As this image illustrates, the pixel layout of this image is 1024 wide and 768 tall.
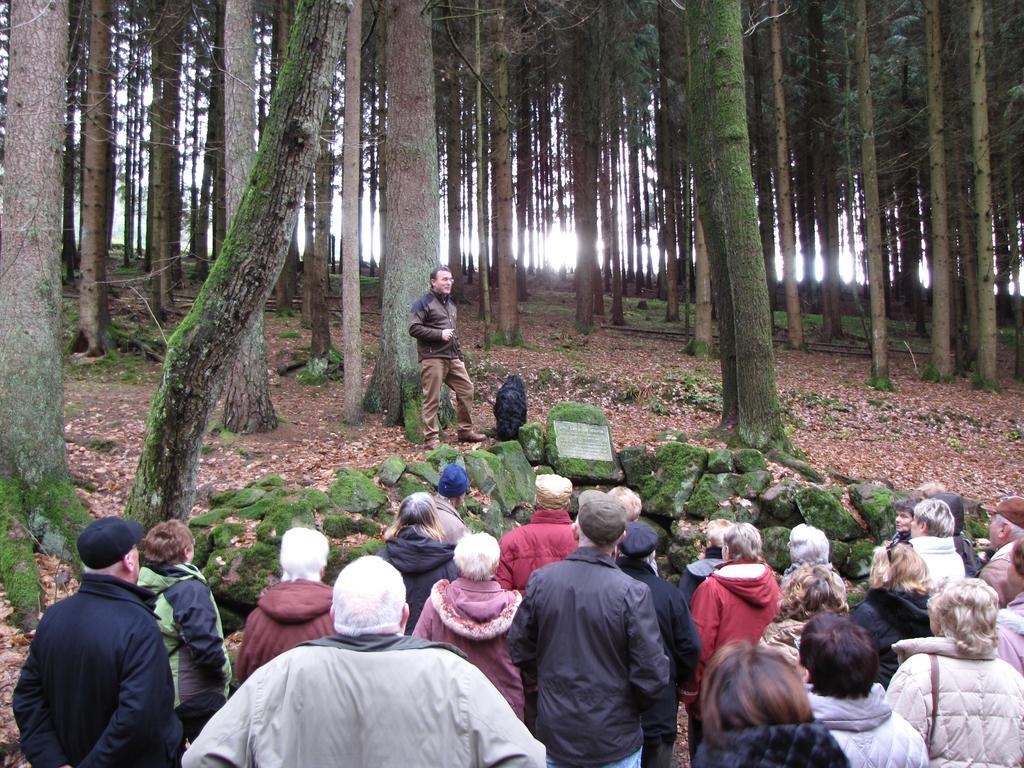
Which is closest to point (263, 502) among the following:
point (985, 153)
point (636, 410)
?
point (636, 410)

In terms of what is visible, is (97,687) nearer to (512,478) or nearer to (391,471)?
(391,471)

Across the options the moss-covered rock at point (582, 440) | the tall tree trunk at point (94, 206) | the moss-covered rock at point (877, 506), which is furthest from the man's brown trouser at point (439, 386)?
the tall tree trunk at point (94, 206)

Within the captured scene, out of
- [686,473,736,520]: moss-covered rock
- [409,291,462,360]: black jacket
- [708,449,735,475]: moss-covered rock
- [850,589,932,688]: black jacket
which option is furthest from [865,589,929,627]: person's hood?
[409,291,462,360]: black jacket

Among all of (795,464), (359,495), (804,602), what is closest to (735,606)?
(804,602)

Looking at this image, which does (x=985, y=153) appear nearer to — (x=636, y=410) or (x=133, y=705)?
(x=636, y=410)

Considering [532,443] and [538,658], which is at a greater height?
[532,443]

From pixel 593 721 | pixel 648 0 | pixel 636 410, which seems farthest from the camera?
pixel 648 0

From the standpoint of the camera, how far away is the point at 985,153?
1634 centimetres

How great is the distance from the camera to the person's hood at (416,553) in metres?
3.88

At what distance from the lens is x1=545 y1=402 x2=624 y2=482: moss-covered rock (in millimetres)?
8539

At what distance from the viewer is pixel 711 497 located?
26.9ft

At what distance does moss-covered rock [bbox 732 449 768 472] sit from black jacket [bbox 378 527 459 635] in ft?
18.1

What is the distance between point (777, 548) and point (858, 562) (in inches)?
33.2

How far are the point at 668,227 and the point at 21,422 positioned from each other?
840 inches
